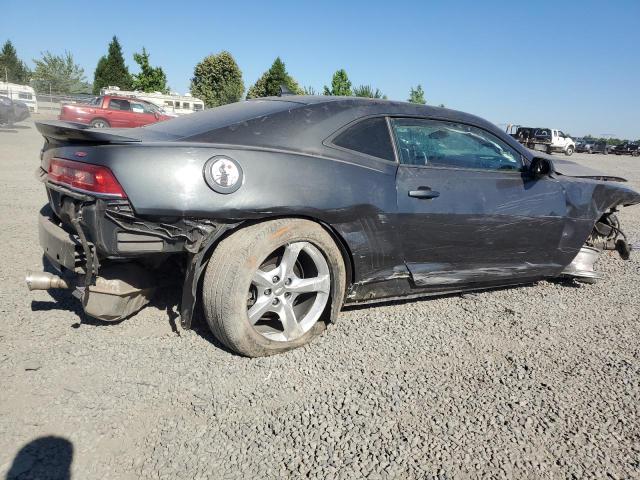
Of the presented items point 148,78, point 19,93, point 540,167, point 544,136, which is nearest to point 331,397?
point 540,167

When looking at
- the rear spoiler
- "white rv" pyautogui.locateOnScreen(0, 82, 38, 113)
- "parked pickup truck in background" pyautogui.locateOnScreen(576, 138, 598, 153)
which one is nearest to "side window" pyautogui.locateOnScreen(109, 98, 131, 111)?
"white rv" pyautogui.locateOnScreen(0, 82, 38, 113)

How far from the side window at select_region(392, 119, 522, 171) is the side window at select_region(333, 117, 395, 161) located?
0.10 metres

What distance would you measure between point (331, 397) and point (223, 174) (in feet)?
4.14

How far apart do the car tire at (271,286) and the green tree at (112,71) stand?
49369mm

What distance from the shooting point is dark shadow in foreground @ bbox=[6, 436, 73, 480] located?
1.72 metres

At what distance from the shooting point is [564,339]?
3.16 meters

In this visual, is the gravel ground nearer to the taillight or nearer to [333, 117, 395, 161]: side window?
the taillight

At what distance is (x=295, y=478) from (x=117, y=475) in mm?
671

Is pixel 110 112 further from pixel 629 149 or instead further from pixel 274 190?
pixel 629 149

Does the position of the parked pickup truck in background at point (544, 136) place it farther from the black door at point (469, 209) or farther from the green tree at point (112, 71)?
the green tree at point (112, 71)

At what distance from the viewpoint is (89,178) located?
7.51 ft

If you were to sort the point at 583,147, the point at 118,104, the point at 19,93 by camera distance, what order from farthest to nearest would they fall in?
the point at 583,147
the point at 19,93
the point at 118,104

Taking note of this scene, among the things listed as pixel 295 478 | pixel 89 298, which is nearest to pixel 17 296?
pixel 89 298

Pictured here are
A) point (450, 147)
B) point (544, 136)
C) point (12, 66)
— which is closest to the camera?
point (450, 147)
